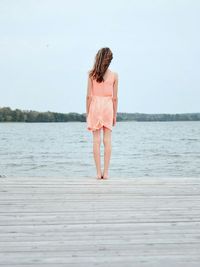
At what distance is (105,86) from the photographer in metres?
6.54

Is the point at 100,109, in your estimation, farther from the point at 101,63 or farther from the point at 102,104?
the point at 101,63

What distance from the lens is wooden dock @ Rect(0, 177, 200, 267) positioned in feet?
10.2

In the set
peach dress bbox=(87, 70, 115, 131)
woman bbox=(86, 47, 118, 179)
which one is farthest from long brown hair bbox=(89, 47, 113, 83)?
peach dress bbox=(87, 70, 115, 131)

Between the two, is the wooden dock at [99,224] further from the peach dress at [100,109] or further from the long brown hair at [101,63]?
the long brown hair at [101,63]

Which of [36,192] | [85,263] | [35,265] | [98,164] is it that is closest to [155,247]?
[85,263]

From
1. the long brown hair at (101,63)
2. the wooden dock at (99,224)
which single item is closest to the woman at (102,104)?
the long brown hair at (101,63)

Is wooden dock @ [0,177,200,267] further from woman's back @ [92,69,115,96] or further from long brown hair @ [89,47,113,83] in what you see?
long brown hair @ [89,47,113,83]

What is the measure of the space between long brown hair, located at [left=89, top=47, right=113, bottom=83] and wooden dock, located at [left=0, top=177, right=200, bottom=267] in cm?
133

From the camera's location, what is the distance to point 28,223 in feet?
13.1

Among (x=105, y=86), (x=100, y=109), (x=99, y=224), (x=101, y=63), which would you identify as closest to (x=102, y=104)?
(x=100, y=109)

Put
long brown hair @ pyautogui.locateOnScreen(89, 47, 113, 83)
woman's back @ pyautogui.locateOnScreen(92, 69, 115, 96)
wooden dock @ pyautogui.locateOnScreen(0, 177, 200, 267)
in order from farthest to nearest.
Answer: woman's back @ pyautogui.locateOnScreen(92, 69, 115, 96) → long brown hair @ pyautogui.locateOnScreen(89, 47, 113, 83) → wooden dock @ pyautogui.locateOnScreen(0, 177, 200, 267)

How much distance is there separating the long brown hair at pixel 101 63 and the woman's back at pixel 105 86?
0.07 meters

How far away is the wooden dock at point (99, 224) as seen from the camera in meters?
3.12

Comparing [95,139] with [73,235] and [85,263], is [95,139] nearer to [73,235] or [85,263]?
[73,235]
